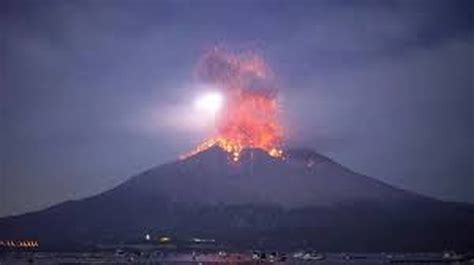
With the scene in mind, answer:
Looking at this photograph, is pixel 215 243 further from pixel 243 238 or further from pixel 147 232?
pixel 147 232

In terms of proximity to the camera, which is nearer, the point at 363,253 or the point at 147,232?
the point at 363,253

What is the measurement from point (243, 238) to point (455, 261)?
29.1 metres

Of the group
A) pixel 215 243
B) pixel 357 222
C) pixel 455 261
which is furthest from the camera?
pixel 357 222

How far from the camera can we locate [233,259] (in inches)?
2381

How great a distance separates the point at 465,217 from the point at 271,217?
18.8 metres

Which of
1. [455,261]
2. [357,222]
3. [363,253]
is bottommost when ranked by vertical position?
[455,261]

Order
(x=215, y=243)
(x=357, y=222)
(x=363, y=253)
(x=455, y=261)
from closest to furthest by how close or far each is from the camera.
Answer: (x=455, y=261)
(x=363, y=253)
(x=215, y=243)
(x=357, y=222)

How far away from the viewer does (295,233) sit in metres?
83.0

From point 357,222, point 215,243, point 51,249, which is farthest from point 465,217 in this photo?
point 51,249

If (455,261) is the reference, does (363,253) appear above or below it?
above

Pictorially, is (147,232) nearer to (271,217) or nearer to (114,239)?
(114,239)

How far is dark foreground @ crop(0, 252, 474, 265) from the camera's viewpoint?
55.5 m

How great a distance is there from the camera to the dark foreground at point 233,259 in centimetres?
5547

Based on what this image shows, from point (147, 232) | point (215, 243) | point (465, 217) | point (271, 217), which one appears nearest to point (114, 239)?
point (147, 232)
